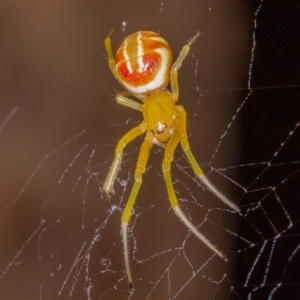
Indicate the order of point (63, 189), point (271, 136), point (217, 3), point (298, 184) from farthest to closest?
point (217, 3) < point (63, 189) < point (271, 136) < point (298, 184)

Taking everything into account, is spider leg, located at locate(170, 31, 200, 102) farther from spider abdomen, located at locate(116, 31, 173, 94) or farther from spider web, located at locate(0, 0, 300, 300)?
spider web, located at locate(0, 0, 300, 300)

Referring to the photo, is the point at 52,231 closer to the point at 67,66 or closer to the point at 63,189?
the point at 63,189

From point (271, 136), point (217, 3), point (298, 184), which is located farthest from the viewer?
point (217, 3)

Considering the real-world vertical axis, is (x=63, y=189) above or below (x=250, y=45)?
below

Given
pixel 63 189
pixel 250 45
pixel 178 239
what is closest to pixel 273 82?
pixel 250 45

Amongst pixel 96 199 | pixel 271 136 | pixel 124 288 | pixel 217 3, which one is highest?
pixel 217 3

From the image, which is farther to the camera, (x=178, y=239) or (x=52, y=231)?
(x=178, y=239)
